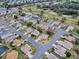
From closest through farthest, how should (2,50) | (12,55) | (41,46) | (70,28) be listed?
1. (12,55)
2. (2,50)
3. (41,46)
4. (70,28)

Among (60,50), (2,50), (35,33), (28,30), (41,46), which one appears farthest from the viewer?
(28,30)

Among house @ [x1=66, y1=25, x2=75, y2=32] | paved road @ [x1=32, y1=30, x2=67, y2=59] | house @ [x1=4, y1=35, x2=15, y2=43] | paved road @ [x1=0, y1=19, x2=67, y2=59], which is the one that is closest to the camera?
paved road @ [x1=32, y1=30, x2=67, y2=59]

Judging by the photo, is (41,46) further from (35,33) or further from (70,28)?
(70,28)

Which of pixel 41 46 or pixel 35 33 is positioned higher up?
pixel 35 33

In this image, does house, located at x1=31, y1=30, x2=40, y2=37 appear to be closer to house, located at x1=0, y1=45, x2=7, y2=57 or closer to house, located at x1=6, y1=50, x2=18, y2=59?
house, located at x1=6, y1=50, x2=18, y2=59

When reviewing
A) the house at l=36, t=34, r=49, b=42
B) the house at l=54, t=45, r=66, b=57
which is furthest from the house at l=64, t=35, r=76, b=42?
the house at l=36, t=34, r=49, b=42

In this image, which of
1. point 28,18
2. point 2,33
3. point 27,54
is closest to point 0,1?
point 28,18

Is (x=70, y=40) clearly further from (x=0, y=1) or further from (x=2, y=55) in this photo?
(x=0, y=1)

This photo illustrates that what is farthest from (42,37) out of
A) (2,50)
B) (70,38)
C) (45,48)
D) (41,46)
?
(2,50)

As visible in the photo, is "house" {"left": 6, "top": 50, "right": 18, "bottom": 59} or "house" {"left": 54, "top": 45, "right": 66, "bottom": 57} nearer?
"house" {"left": 6, "top": 50, "right": 18, "bottom": 59}

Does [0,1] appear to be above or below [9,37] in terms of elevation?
above

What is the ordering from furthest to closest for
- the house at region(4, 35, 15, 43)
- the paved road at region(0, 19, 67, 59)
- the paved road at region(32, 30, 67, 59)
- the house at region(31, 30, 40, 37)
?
1. the house at region(31, 30, 40, 37)
2. the house at region(4, 35, 15, 43)
3. the paved road at region(0, 19, 67, 59)
4. the paved road at region(32, 30, 67, 59)
